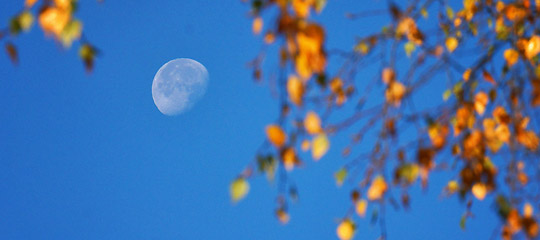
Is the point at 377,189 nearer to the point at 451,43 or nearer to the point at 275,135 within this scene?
the point at 275,135

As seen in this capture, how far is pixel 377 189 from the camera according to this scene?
1929 mm

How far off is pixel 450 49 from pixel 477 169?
879 millimetres

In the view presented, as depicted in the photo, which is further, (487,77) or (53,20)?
(487,77)

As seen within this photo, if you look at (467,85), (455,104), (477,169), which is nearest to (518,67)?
(467,85)

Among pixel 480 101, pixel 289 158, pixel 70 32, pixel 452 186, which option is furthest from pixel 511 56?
pixel 70 32

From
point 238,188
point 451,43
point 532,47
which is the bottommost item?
point 238,188

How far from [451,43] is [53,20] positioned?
200 cm

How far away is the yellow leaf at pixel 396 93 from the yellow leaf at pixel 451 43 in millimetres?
976

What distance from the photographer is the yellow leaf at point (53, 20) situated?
1339mm

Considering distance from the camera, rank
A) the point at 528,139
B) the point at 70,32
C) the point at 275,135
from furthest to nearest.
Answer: the point at 528,139 → the point at 275,135 → the point at 70,32

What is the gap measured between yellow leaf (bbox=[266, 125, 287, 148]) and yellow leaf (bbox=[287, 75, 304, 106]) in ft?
0.53

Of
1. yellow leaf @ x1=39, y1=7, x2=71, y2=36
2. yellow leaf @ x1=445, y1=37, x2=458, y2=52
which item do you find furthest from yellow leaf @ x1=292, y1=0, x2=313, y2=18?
yellow leaf @ x1=445, y1=37, x2=458, y2=52

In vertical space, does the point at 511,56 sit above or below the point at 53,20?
above

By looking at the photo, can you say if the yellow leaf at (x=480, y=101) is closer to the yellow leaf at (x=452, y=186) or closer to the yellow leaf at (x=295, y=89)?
the yellow leaf at (x=452, y=186)
